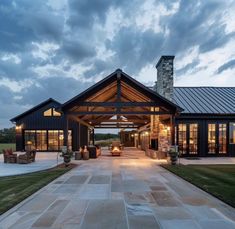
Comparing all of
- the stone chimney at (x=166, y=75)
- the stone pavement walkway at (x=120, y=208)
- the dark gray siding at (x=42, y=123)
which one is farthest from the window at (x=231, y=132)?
the dark gray siding at (x=42, y=123)

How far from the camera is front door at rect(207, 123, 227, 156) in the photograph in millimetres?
17312

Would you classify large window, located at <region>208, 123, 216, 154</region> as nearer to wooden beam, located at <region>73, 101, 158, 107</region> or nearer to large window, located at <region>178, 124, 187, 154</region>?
large window, located at <region>178, 124, 187, 154</region>

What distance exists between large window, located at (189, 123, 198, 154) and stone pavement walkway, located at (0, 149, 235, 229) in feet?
31.7

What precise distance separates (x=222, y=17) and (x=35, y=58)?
2135 cm

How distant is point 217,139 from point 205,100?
3738mm

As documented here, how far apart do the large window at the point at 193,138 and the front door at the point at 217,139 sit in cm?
89

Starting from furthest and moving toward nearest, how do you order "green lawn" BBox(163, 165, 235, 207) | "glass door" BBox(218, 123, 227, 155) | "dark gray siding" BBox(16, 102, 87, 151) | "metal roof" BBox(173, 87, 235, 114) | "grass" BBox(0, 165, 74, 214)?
"dark gray siding" BBox(16, 102, 87, 151) → "metal roof" BBox(173, 87, 235, 114) → "glass door" BBox(218, 123, 227, 155) → "green lawn" BBox(163, 165, 235, 207) → "grass" BBox(0, 165, 74, 214)

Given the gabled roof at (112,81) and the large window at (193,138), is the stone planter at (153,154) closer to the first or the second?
the large window at (193,138)

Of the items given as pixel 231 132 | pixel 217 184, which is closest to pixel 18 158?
pixel 217 184

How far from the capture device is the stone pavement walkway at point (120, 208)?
4496mm

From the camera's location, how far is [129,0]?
12.5 m

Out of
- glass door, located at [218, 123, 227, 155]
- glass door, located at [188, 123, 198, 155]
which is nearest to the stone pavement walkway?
glass door, located at [188, 123, 198, 155]

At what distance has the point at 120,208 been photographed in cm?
539

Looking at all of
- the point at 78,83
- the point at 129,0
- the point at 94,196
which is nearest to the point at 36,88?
the point at 78,83
